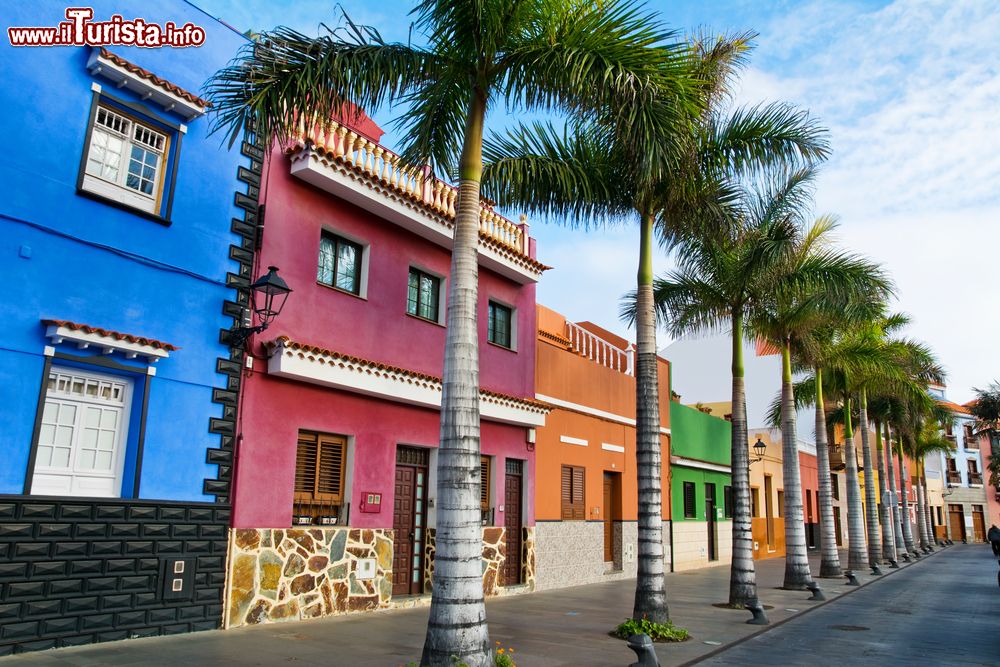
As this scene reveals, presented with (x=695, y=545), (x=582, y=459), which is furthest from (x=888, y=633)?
(x=695, y=545)

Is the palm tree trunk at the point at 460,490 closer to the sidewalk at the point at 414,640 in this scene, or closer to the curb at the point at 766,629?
the sidewalk at the point at 414,640

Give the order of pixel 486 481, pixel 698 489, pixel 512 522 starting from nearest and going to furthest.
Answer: pixel 486 481, pixel 512 522, pixel 698 489

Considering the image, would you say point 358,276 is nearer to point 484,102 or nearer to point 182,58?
point 182,58

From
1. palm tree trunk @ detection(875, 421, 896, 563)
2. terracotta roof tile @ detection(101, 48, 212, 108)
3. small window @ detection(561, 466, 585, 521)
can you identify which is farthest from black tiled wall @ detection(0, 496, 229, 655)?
palm tree trunk @ detection(875, 421, 896, 563)

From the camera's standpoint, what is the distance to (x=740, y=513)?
48.6 ft

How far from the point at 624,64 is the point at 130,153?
6613mm

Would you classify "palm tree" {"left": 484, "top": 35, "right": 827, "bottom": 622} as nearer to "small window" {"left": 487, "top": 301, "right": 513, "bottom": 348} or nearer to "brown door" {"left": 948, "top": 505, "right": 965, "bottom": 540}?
"small window" {"left": 487, "top": 301, "right": 513, "bottom": 348}

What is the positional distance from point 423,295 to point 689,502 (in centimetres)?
1555

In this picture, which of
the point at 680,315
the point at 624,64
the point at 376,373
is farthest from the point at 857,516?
the point at 624,64

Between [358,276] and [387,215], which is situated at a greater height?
[387,215]

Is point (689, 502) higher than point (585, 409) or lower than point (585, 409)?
lower

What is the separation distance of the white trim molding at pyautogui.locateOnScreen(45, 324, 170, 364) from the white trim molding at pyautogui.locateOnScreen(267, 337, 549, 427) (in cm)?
171

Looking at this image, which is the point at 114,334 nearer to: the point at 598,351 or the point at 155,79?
the point at 155,79

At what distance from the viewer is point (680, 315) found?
16.8 meters
